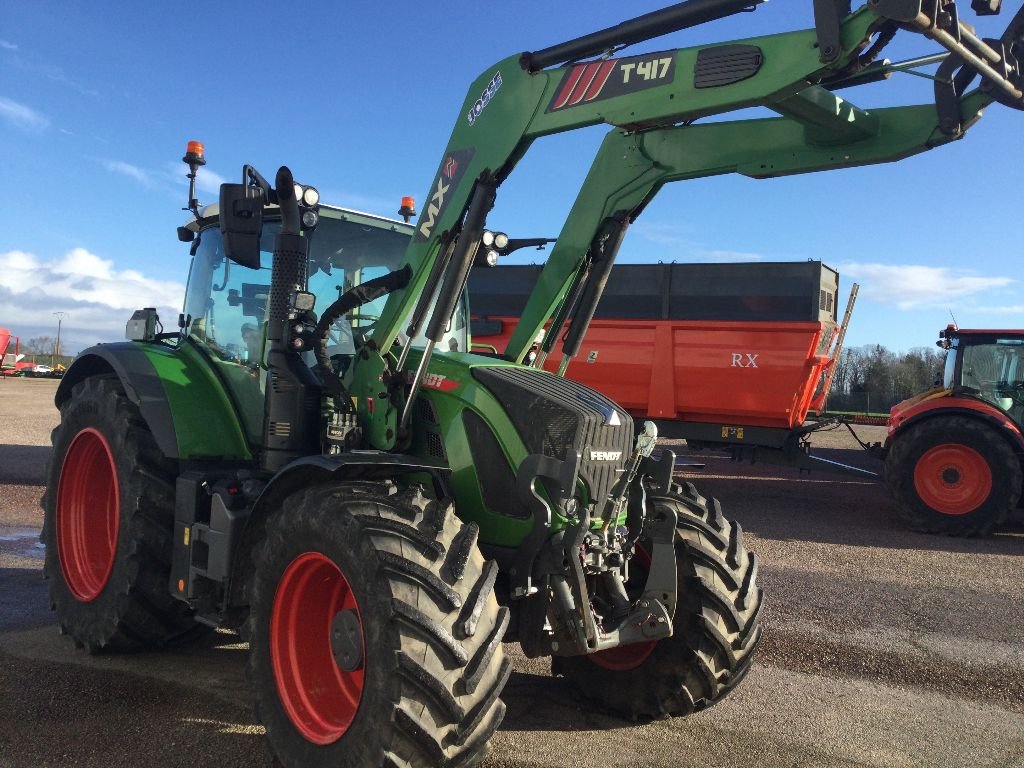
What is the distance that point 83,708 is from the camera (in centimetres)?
379

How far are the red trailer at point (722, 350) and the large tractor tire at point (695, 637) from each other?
19.3 ft

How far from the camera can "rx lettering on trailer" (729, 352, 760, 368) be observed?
1016cm

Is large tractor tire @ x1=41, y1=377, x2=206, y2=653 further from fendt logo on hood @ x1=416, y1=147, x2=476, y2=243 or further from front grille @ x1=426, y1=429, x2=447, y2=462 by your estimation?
fendt logo on hood @ x1=416, y1=147, x2=476, y2=243

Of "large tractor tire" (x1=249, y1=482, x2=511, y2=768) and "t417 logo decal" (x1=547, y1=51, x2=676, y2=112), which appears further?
"t417 logo decal" (x1=547, y1=51, x2=676, y2=112)

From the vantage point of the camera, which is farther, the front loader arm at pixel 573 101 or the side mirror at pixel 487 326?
the side mirror at pixel 487 326

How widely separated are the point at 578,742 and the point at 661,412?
748 centimetres

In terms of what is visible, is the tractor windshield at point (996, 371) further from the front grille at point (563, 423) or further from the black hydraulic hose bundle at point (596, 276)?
the front grille at point (563, 423)

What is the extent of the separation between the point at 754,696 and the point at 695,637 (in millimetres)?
862

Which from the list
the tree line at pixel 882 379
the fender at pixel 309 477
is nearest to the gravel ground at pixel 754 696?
the fender at pixel 309 477

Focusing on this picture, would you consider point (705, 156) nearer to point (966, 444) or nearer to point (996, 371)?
point (966, 444)

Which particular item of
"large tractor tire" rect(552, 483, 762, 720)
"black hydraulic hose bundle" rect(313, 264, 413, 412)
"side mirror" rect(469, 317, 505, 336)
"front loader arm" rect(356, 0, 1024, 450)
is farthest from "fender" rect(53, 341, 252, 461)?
"side mirror" rect(469, 317, 505, 336)

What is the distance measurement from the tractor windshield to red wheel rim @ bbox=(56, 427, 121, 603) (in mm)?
9319

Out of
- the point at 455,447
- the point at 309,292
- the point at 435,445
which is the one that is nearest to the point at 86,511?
the point at 309,292

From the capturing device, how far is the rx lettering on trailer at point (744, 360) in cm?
1016
